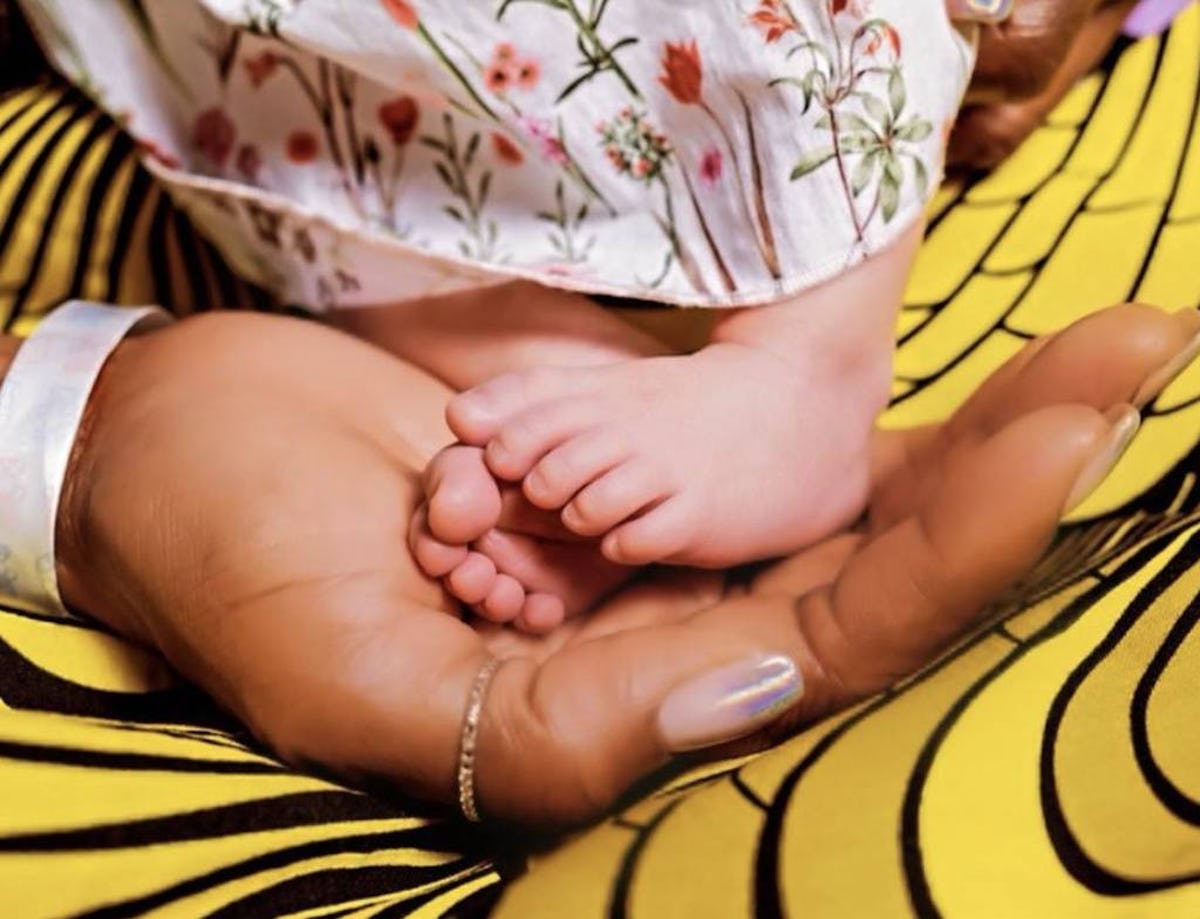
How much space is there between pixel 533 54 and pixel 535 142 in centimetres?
4

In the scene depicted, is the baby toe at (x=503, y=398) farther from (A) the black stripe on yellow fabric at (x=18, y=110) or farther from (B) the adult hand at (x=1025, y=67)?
(A) the black stripe on yellow fabric at (x=18, y=110)

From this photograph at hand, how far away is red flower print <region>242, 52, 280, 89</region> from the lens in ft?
2.11

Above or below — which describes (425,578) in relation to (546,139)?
below

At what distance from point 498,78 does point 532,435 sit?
0.60ft

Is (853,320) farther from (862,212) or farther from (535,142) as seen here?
(535,142)

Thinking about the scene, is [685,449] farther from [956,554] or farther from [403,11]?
[403,11]

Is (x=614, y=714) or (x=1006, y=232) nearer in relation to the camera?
(x=614, y=714)

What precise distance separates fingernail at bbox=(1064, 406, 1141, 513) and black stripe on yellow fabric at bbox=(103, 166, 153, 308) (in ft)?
1.81

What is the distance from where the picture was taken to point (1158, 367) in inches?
18.5

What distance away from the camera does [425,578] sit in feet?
1.65

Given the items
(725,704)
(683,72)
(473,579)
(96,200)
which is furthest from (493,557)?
(96,200)

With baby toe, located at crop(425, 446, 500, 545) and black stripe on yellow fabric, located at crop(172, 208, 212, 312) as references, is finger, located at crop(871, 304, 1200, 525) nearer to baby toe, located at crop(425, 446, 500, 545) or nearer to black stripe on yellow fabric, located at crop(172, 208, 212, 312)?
baby toe, located at crop(425, 446, 500, 545)

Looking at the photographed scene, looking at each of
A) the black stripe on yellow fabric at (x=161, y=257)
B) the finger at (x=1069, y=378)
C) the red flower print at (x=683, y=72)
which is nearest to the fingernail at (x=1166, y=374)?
the finger at (x=1069, y=378)

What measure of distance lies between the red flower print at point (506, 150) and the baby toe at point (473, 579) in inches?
7.7
